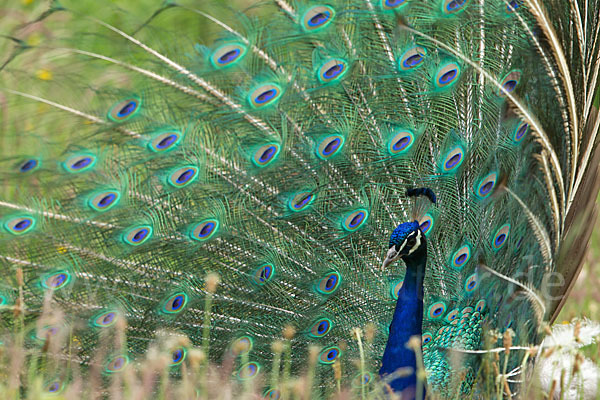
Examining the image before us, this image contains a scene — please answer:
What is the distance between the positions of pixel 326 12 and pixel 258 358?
120 centimetres

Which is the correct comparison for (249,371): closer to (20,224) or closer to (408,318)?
(408,318)

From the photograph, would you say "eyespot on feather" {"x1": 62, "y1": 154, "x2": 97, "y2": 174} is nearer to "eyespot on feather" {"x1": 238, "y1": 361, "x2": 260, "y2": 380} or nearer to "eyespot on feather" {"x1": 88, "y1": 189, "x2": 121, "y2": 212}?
"eyespot on feather" {"x1": 88, "y1": 189, "x2": 121, "y2": 212}

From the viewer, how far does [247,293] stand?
2.71 metres

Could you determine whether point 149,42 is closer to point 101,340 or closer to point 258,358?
point 101,340

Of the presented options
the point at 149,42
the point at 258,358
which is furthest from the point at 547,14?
the point at 258,358

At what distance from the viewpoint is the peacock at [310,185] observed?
2475 mm

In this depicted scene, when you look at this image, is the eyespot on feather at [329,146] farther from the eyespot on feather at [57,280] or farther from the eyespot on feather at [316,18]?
the eyespot on feather at [57,280]

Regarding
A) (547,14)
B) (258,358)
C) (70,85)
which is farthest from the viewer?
(258,358)

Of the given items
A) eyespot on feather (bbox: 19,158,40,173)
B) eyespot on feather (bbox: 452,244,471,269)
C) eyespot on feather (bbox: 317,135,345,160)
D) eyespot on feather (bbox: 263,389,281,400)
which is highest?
eyespot on feather (bbox: 317,135,345,160)

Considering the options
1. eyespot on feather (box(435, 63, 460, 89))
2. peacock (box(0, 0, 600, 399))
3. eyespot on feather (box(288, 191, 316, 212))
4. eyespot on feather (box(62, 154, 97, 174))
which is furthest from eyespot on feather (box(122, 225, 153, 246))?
eyespot on feather (box(435, 63, 460, 89))

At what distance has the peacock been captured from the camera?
2475 millimetres

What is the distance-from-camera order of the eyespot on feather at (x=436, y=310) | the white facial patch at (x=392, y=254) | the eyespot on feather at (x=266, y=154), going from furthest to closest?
1. the eyespot on feather at (x=436, y=310)
2. the eyespot on feather at (x=266, y=154)
3. the white facial patch at (x=392, y=254)

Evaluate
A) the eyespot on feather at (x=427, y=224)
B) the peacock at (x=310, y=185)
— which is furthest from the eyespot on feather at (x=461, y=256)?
the eyespot on feather at (x=427, y=224)

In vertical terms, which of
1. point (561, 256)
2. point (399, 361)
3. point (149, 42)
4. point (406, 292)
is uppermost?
point (149, 42)
